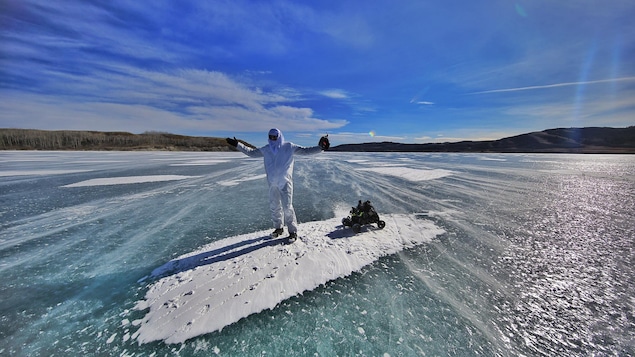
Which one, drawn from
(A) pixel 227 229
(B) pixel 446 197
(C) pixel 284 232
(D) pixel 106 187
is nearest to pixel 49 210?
(D) pixel 106 187

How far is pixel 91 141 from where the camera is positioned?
10388cm

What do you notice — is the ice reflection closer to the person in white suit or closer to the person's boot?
the person in white suit

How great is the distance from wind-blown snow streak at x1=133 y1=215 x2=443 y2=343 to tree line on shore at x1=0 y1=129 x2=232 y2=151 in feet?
316

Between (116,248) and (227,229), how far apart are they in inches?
71.6

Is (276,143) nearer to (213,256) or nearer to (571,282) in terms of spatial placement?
(213,256)

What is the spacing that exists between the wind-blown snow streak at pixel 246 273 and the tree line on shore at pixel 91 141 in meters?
96.3

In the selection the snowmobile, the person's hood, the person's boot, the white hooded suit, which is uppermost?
the person's hood

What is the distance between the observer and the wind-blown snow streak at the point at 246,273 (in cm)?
248

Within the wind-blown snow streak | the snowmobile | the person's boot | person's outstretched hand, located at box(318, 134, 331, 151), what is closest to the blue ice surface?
the wind-blown snow streak

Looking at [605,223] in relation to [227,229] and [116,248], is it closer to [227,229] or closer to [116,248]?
[227,229]

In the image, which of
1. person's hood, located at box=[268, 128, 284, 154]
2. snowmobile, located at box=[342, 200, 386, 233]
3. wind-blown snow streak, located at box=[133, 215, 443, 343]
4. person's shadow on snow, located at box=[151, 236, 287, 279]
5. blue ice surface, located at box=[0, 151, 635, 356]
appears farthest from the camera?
snowmobile, located at box=[342, 200, 386, 233]

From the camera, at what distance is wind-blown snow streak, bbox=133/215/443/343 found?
2.48 metres

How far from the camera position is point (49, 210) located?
6.08 metres

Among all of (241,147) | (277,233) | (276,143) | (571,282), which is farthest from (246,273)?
(571,282)
